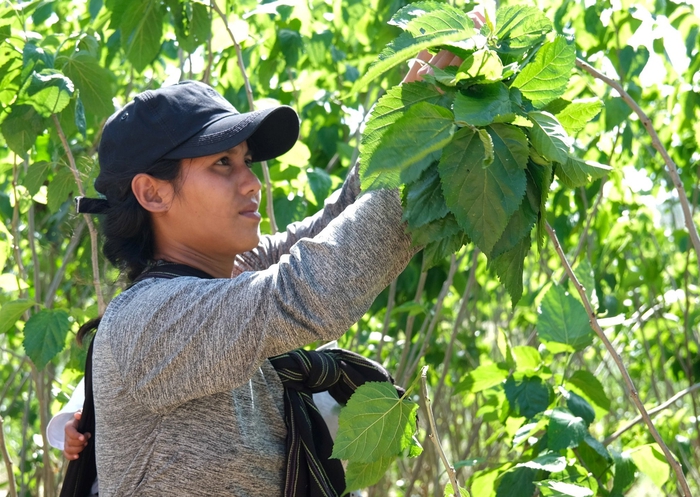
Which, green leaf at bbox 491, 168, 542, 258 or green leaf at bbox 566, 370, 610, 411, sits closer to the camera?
green leaf at bbox 491, 168, 542, 258

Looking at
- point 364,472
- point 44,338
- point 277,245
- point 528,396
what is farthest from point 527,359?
point 44,338

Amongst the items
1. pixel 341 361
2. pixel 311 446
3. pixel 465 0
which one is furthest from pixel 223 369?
pixel 465 0

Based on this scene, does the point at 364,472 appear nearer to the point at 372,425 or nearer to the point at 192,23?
the point at 372,425

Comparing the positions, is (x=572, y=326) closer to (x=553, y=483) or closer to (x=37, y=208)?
(x=553, y=483)

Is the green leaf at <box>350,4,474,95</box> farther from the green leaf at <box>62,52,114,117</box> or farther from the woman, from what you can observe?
the green leaf at <box>62,52,114,117</box>

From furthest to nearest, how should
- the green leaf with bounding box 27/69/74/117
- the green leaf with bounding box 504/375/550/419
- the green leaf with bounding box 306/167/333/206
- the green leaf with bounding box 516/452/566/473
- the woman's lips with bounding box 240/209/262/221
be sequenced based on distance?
1. the green leaf with bounding box 306/167/333/206
2. the green leaf with bounding box 27/69/74/117
3. the green leaf with bounding box 504/375/550/419
4. the green leaf with bounding box 516/452/566/473
5. the woman's lips with bounding box 240/209/262/221

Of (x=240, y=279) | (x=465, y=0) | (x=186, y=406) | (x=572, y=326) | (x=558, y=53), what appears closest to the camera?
(x=558, y=53)

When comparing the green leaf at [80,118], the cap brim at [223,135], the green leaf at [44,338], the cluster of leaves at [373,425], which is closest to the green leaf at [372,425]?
the cluster of leaves at [373,425]

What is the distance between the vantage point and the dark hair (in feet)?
4.77

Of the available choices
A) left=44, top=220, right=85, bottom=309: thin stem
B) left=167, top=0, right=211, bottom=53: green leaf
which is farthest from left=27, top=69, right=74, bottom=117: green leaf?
left=44, top=220, right=85, bottom=309: thin stem

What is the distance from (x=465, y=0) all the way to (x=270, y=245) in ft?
3.44

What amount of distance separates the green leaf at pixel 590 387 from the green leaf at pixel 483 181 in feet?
3.15

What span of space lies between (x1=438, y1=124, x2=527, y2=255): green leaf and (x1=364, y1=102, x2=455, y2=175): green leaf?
0.03 metres

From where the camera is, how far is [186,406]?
1249 mm
